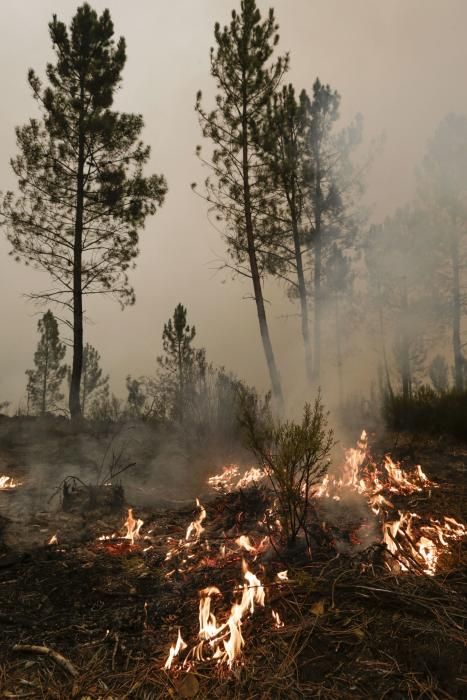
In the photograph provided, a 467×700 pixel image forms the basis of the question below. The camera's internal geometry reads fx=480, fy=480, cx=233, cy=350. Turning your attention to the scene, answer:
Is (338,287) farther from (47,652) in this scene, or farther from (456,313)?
(47,652)

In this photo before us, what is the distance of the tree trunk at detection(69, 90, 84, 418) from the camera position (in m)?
14.0

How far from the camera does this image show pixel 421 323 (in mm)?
24297

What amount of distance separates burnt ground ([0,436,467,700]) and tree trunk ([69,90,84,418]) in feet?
29.7

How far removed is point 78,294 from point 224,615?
40.6 feet

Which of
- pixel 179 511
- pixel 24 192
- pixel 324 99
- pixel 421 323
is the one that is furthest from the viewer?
pixel 421 323

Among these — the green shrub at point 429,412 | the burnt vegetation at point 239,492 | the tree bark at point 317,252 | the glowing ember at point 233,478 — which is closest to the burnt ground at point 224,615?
the burnt vegetation at point 239,492

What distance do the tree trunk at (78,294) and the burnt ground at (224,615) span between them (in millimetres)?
9060

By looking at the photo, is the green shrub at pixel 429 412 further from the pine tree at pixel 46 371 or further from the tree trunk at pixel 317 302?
the pine tree at pixel 46 371

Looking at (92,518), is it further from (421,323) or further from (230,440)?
(421,323)

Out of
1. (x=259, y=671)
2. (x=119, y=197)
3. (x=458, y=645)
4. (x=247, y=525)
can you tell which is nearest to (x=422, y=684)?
(x=458, y=645)

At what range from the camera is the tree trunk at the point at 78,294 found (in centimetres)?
1396

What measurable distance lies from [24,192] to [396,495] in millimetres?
13180

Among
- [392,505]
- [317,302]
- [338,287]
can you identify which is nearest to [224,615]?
[392,505]

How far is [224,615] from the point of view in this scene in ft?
11.4
